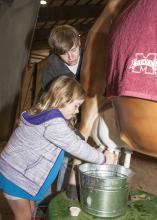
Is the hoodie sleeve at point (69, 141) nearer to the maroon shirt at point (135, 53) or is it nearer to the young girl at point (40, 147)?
the young girl at point (40, 147)

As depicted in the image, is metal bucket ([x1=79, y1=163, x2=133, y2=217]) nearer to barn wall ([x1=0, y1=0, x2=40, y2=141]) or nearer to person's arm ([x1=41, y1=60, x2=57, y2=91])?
person's arm ([x1=41, y1=60, x2=57, y2=91])

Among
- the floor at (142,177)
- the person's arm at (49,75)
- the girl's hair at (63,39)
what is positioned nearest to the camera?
the girl's hair at (63,39)

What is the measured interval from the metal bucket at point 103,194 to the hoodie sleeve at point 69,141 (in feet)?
0.15

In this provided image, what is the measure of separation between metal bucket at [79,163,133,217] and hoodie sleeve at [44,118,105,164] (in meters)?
0.05

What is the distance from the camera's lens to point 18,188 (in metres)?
1.20

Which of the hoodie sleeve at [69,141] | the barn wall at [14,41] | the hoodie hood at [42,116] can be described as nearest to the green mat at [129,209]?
the hoodie sleeve at [69,141]

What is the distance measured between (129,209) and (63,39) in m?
0.63

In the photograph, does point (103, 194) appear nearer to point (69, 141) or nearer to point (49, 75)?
point (69, 141)

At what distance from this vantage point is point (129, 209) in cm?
111

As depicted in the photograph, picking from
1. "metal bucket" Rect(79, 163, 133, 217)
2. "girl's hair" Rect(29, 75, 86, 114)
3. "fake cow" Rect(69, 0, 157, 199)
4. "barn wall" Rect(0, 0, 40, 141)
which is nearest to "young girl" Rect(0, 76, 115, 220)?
"girl's hair" Rect(29, 75, 86, 114)

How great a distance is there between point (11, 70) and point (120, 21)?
3.22 meters

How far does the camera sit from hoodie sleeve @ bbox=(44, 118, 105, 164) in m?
1.07

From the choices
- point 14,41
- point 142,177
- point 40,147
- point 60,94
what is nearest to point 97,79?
point 60,94

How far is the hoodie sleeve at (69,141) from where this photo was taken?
1065mm
